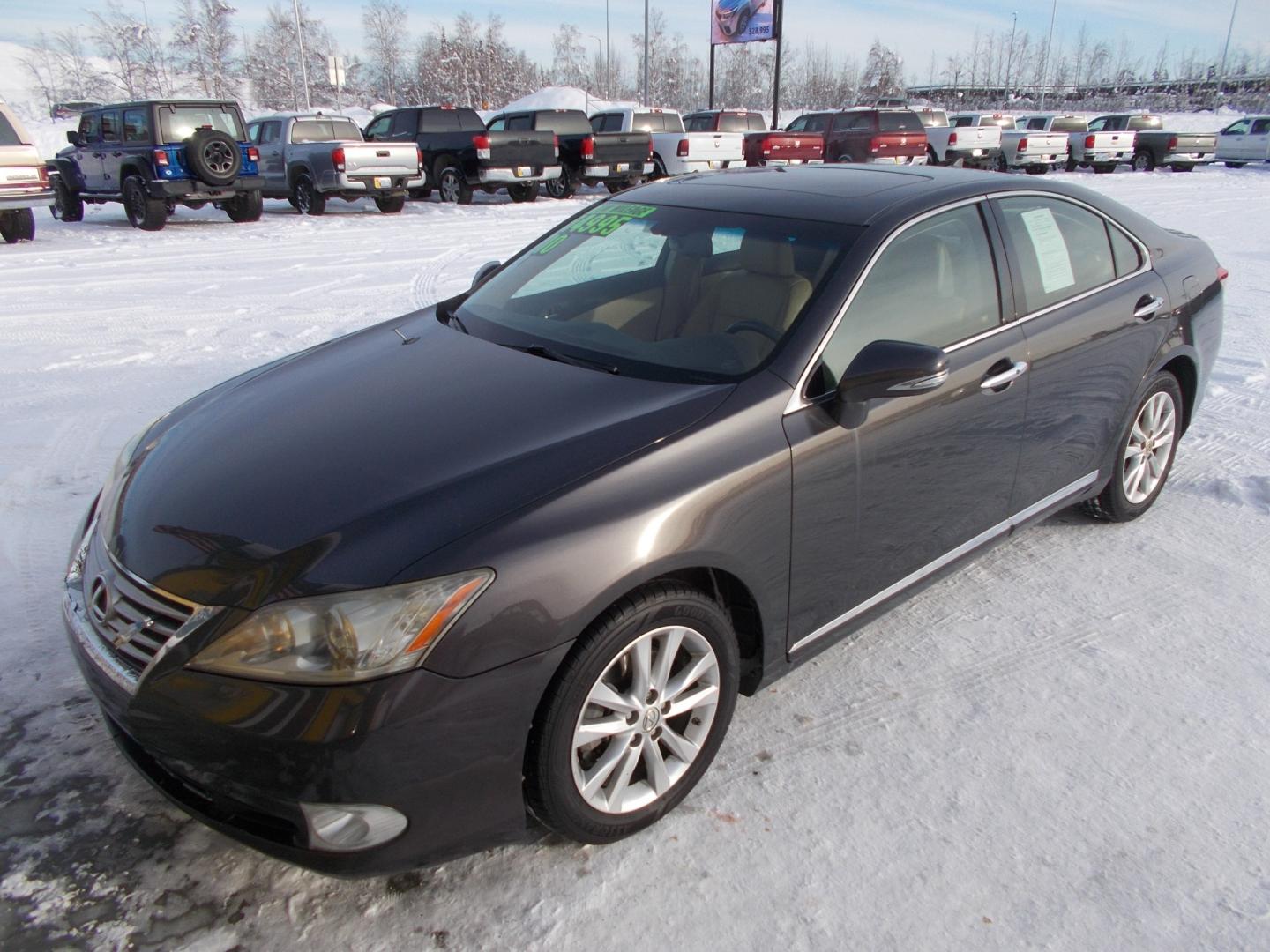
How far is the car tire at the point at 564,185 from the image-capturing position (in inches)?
758

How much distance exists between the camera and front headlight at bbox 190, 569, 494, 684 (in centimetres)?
193

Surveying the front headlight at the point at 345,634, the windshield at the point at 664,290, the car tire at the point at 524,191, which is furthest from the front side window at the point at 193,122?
the front headlight at the point at 345,634

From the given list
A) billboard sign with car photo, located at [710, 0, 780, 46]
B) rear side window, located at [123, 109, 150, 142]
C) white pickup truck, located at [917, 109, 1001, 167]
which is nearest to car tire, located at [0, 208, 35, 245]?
rear side window, located at [123, 109, 150, 142]

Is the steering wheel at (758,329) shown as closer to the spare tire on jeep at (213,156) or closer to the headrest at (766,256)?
the headrest at (766,256)

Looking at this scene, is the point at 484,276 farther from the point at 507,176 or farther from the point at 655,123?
the point at 655,123

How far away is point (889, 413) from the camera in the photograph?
9.14 feet

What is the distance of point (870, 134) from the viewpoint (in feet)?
72.4

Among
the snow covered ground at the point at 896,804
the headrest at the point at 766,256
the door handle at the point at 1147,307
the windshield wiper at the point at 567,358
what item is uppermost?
the headrest at the point at 766,256

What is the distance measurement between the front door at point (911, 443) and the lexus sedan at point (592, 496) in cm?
1

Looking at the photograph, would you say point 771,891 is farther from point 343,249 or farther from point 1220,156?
point 1220,156

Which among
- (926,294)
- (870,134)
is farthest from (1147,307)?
(870,134)

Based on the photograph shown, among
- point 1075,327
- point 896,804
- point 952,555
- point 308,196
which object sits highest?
point 1075,327

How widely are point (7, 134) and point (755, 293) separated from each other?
12603 millimetres

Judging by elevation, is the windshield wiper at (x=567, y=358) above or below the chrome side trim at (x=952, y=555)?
above
